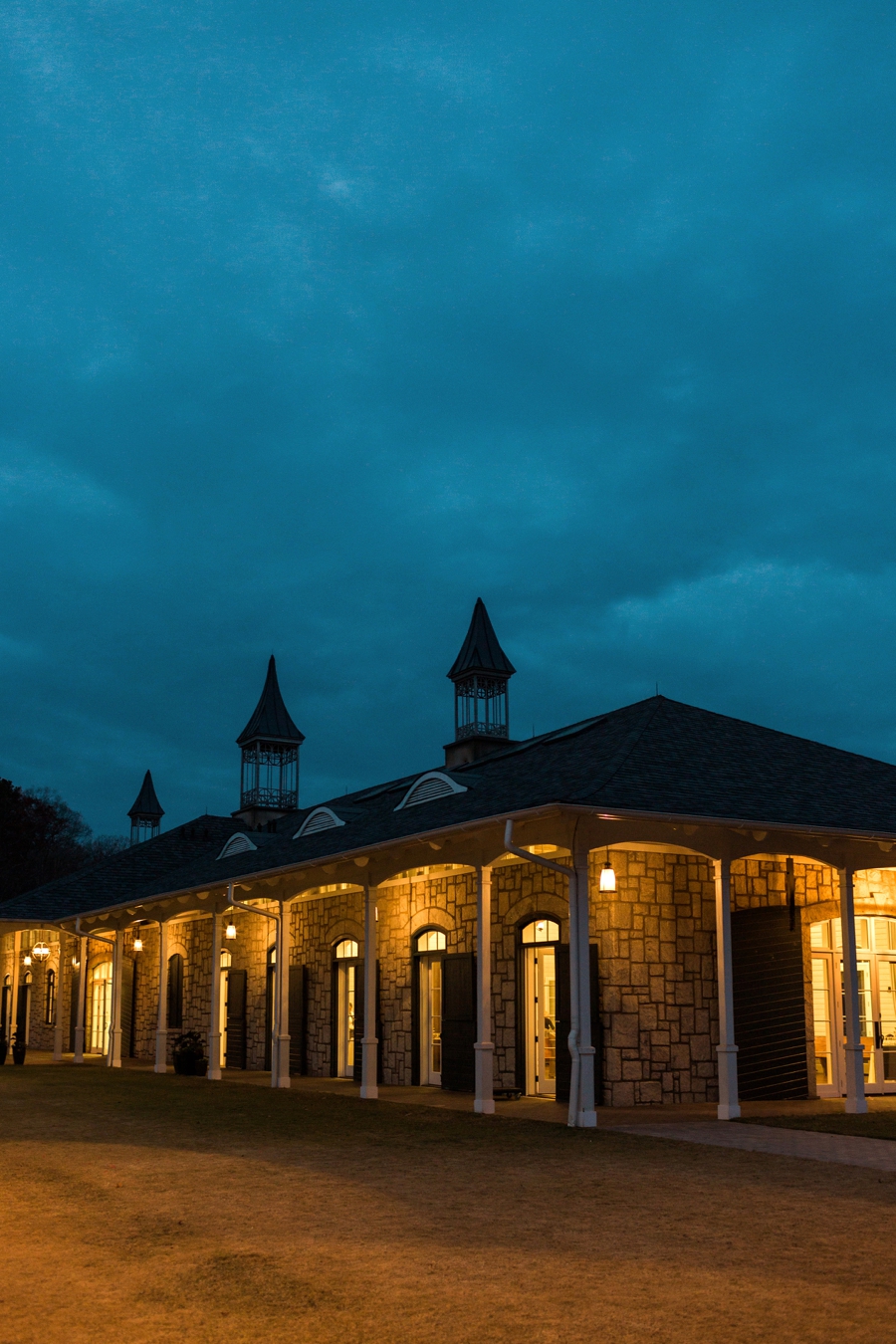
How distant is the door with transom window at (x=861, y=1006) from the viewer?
16.7 metres

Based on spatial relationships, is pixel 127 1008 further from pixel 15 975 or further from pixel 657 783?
pixel 657 783

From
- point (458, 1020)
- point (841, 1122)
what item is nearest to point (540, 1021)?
point (458, 1020)

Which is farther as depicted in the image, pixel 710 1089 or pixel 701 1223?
pixel 710 1089

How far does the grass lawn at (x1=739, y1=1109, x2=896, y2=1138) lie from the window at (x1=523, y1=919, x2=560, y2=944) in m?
→ 3.55

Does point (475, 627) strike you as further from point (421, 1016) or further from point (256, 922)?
point (421, 1016)

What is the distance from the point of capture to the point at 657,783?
13945 mm

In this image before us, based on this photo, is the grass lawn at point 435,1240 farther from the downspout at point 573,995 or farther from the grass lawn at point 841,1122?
the grass lawn at point 841,1122

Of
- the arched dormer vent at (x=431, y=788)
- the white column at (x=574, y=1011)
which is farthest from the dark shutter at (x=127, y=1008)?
the white column at (x=574, y=1011)

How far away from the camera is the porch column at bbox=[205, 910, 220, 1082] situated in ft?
71.9

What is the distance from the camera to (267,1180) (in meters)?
9.40

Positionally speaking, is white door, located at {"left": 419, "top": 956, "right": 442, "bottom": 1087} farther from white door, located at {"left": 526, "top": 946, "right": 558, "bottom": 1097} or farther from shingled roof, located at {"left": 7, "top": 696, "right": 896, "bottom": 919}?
white door, located at {"left": 526, "top": 946, "right": 558, "bottom": 1097}

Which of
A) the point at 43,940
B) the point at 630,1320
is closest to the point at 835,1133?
the point at 630,1320

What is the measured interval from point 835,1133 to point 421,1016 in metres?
8.33

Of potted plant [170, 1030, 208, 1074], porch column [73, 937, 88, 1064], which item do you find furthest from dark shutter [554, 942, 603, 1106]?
porch column [73, 937, 88, 1064]
